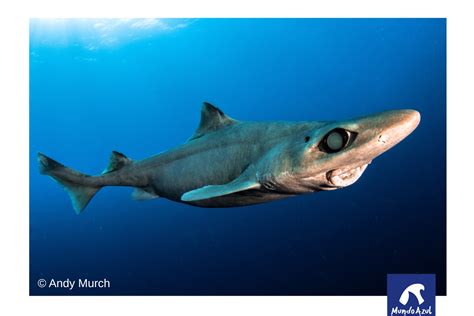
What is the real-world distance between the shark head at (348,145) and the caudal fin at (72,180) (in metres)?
4.49

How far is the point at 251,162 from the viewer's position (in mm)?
3844

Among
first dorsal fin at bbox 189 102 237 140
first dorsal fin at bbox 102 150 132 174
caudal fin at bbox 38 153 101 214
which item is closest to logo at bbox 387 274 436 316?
first dorsal fin at bbox 189 102 237 140

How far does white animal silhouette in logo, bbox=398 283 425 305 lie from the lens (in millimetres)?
4031

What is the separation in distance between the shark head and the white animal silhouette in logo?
2031mm

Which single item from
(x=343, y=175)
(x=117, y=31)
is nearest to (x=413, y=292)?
(x=343, y=175)

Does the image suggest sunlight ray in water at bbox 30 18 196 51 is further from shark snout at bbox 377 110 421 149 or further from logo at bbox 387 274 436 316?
shark snout at bbox 377 110 421 149

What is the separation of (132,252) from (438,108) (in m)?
23.8

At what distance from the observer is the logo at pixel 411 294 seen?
4.00 m

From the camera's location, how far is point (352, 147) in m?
2.55

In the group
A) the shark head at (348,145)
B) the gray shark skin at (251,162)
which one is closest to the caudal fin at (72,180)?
the gray shark skin at (251,162)

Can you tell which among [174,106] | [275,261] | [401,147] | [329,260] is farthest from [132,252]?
[401,147]

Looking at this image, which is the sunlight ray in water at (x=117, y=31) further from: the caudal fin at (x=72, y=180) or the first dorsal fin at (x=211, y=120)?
the first dorsal fin at (x=211, y=120)
